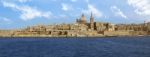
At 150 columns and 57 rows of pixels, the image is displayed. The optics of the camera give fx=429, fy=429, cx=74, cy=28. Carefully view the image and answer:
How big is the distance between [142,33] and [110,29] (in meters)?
16.1

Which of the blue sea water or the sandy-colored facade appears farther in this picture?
the sandy-colored facade

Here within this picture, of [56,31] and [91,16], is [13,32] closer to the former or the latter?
[56,31]

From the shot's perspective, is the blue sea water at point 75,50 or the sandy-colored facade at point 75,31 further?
the sandy-colored facade at point 75,31

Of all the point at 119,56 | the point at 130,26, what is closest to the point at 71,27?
the point at 130,26

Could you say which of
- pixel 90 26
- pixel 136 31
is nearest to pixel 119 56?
pixel 90 26

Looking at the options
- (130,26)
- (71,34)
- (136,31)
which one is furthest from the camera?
(130,26)

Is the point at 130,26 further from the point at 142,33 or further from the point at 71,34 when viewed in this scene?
the point at 71,34

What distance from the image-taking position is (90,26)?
157 metres

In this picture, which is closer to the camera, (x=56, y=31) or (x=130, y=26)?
(x=56, y=31)

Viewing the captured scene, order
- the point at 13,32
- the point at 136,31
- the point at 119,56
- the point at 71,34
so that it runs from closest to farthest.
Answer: the point at 119,56 < the point at 71,34 < the point at 13,32 < the point at 136,31

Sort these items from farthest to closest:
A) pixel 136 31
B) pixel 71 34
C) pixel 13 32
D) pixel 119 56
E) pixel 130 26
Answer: pixel 130 26, pixel 136 31, pixel 13 32, pixel 71 34, pixel 119 56

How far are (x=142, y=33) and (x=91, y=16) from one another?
20.6 metres

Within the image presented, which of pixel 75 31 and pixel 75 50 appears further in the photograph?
pixel 75 31

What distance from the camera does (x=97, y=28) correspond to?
15488 centimetres
